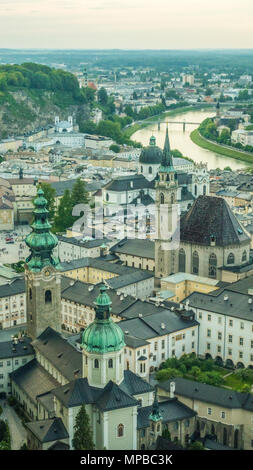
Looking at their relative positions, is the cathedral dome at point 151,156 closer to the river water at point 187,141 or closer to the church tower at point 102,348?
the river water at point 187,141

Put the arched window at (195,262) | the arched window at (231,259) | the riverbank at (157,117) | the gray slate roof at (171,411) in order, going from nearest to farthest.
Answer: the gray slate roof at (171,411), the arched window at (231,259), the arched window at (195,262), the riverbank at (157,117)

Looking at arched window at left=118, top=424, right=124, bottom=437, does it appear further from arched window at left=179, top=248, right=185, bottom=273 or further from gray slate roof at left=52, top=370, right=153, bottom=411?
arched window at left=179, top=248, right=185, bottom=273

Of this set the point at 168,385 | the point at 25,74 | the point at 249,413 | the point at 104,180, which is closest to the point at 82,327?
the point at 168,385

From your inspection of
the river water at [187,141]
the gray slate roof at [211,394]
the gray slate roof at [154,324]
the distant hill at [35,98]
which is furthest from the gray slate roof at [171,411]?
the distant hill at [35,98]

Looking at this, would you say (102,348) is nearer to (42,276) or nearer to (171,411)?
(171,411)

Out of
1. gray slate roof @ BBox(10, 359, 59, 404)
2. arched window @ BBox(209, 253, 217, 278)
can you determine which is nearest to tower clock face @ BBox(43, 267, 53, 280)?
gray slate roof @ BBox(10, 359, 59, 404)
